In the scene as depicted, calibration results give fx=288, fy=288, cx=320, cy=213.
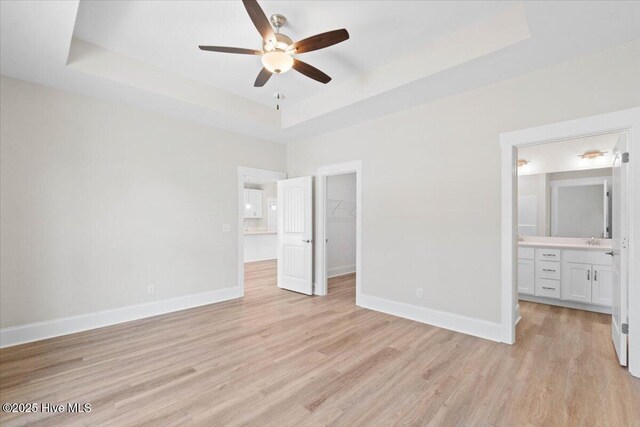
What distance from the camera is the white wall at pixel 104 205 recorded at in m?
3.08

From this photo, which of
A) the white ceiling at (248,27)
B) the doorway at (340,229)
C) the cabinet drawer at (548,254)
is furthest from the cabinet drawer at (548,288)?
the white ceiling at (248,27)

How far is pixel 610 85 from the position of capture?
254 cm

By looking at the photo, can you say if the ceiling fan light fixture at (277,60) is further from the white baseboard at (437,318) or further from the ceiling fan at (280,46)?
the white baseboard at (437,318)

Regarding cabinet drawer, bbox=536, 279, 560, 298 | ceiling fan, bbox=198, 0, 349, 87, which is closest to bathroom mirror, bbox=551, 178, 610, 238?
cabinet drawer, bbox=536, 279, 560, 298

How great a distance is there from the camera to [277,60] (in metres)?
2.53

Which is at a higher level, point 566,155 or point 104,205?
point 566,155

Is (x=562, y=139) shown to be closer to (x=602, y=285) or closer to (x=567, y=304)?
(x=602, y=285)

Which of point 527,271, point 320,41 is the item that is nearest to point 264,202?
point 527,271

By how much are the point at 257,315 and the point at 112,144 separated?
2.91 metres

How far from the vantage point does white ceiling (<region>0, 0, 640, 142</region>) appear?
2307mm

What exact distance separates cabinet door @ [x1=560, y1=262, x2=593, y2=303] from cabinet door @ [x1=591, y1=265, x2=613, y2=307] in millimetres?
51

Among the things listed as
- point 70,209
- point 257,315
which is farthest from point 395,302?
point 70,209

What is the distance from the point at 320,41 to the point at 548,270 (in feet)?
15.1

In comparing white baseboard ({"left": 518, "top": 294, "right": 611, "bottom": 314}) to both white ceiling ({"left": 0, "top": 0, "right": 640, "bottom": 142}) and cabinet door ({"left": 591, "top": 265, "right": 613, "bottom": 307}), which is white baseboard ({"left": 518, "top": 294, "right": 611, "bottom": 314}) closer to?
cabinet door ({"left": 591, "top": 265, "right": 613, "bottom": 307})
